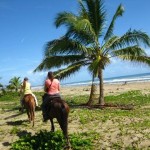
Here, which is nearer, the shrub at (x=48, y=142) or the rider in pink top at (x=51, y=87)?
the shrub at (x=48, y=142)

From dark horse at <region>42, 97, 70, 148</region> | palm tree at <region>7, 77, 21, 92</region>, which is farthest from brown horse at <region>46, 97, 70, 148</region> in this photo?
palm tree at <region>7, 77, 21, 92</region>

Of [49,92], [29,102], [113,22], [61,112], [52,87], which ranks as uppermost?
[113,22]

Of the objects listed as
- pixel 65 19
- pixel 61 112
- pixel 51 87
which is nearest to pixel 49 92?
pixel 51 87

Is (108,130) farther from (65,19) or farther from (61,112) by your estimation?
(65,19)

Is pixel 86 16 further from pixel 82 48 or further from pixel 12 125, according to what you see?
pixel 12 125

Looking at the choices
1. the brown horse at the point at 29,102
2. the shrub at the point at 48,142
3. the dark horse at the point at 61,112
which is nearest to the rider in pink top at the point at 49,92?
the dark horse at the point at 61,112

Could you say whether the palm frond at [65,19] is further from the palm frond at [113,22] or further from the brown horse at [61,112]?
the brown horse at [61,112]

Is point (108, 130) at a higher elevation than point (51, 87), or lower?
lower

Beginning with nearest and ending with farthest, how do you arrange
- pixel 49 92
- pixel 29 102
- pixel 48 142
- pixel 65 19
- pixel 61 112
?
1. pixel 61 112
2. pixel 48 142
3. pixel 49 92
4. pixel 29 102
5. pixel 65 19

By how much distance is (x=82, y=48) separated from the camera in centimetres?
2442

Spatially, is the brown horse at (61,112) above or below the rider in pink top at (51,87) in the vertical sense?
below

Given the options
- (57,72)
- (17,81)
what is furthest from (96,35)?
(17,81)

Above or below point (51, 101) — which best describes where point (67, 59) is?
above

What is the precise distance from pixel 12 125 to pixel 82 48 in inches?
341
